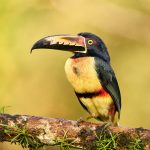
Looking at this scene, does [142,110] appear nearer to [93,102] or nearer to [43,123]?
[93,102]

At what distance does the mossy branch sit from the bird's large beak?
89 cm

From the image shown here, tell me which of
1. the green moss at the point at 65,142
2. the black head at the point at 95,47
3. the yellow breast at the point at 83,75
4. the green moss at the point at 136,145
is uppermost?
the black head at the point at 95,47

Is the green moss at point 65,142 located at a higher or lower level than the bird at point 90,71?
lower

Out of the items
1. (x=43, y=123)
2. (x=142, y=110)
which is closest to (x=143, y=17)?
(x=142, y=110)

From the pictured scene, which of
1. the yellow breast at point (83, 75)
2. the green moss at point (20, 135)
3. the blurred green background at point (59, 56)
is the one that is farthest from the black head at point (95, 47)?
the blurred green background at point (59, 56)

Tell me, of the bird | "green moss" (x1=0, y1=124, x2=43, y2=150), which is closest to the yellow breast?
the bird

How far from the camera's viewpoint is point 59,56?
10.1 meters

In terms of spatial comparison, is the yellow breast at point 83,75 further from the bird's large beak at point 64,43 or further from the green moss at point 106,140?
the green moss at point 106,140

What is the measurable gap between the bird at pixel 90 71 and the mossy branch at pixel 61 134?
68 centimetres

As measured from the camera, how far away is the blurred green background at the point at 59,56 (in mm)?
9922

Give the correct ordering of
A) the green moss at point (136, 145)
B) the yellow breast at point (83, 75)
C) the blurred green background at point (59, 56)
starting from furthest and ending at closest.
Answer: the blurred green background at point (59, 56)
the yellow breast at point (83, 75)
the green moss at point (136, 145)

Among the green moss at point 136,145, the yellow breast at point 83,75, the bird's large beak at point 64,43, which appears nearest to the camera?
the green moss at point 136,145

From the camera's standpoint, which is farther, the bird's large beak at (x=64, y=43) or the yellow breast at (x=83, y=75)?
the bird's large beak at (x=64, y=43)

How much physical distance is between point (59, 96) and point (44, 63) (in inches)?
19.3
